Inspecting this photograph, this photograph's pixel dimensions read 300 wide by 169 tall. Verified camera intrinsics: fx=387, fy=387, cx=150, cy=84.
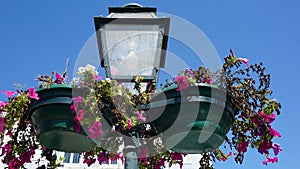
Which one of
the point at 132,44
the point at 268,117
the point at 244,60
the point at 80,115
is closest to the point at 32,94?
the point at 80,115

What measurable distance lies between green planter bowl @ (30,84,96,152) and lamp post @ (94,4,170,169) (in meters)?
0.55

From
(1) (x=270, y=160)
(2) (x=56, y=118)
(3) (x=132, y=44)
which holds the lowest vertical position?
(1) (x=270, y=160)

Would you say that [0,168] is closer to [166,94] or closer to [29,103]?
[29,103]

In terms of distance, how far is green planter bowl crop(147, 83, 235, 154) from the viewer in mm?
2637

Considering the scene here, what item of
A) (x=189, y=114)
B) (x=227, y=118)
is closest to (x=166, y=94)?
(x=189, y=114)

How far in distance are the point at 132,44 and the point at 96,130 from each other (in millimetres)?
985

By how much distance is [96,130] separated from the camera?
105 inches

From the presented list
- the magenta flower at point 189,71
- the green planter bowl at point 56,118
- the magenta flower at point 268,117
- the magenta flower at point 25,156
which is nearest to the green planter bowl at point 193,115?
the magenta flower at point 189,71

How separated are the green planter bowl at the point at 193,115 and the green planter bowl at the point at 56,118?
57 cm

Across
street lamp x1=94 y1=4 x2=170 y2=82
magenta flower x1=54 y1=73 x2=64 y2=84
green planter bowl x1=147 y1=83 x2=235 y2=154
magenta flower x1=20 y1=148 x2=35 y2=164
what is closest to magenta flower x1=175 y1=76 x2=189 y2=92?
green planter bowl x1=147 y1=83 x2=235 y2=154

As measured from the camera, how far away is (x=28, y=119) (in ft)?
9.99

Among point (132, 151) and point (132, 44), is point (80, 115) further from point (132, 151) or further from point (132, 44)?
point (132, 44)

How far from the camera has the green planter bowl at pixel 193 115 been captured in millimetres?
2637

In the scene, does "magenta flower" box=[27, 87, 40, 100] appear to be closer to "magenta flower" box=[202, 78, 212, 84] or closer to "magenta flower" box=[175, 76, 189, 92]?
"magenta flower" box=[175, 76, 189, 92]
